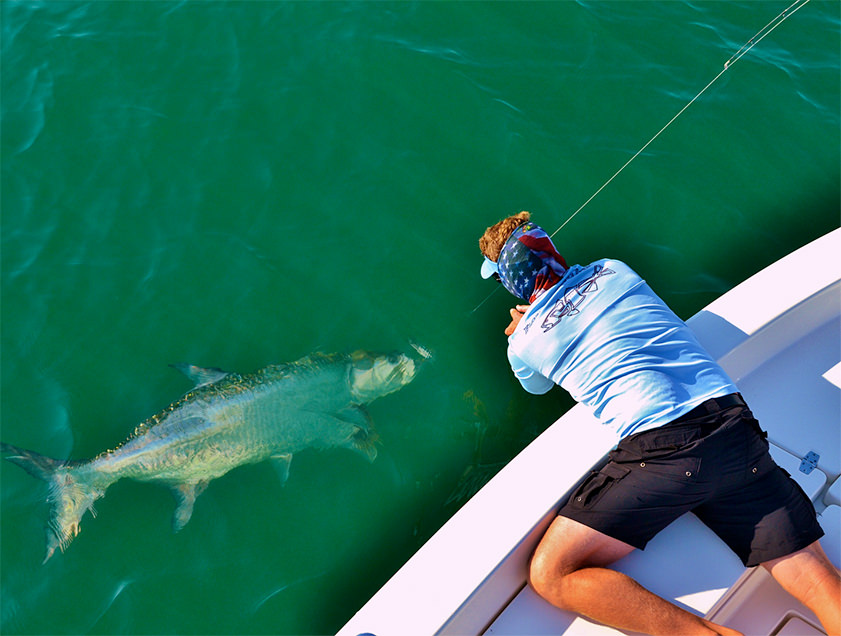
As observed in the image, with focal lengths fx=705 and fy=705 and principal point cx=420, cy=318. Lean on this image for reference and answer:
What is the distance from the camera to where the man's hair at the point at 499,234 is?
3.36 meters

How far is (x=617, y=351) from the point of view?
2.96 m

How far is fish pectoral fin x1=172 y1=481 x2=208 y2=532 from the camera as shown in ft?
13.1

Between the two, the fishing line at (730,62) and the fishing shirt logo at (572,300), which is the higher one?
the fishing line at (730,62)

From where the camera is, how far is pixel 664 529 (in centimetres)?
314

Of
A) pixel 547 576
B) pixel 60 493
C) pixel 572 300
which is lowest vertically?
pixel 60 493

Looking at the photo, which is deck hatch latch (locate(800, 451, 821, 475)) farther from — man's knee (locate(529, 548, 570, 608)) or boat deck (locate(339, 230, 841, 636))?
man's knee (locate(529, 548, 570, 608))

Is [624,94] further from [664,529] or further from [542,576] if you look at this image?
[542,576]

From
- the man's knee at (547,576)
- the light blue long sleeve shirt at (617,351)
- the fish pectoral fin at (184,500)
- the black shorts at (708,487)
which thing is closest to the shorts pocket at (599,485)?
the black shorts at (708,487)

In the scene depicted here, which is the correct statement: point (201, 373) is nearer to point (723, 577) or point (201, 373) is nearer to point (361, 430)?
point (361, 430)

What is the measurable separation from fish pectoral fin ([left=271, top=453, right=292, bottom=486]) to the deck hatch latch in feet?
→ 8.91

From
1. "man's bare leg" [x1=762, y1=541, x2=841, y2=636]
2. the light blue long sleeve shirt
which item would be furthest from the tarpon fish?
"man's bare leg" [x1=762, y1=541, x2=841, y2=636]

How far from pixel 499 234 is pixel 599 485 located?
4.06 ft

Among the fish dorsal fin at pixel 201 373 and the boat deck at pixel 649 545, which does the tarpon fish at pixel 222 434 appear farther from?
the boat deck at pixel 649 545

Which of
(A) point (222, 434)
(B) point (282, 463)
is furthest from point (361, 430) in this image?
(A) point (222, 434)
